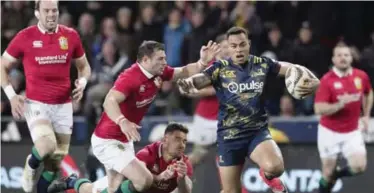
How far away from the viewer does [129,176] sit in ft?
40.5

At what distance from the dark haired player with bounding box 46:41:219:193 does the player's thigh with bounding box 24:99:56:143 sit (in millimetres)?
563

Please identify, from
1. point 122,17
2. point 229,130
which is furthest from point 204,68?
point 122,17

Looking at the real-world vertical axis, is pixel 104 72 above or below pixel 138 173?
below

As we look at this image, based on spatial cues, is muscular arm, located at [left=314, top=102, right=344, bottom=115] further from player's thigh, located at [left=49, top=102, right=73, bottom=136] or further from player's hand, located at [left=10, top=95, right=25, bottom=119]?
player's hand, located at [left=10, top=95, right=25, bottom=119]

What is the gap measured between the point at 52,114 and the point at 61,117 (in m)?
0.11

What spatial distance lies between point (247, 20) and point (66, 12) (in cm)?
296

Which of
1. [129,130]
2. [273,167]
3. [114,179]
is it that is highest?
[129,130]

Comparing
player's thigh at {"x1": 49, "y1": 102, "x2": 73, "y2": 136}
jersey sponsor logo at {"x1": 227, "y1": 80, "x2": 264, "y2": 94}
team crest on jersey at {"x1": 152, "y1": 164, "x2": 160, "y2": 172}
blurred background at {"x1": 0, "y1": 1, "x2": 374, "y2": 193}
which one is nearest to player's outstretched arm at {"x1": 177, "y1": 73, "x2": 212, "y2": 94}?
jersey sponsor logo at {"x1": 227, "y1": 80, "x2": 264, "y2": 94}

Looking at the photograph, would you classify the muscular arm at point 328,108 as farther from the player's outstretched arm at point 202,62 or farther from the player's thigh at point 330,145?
the player's outstretched arm at point 202,62

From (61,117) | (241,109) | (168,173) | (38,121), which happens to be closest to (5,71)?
(38,121)

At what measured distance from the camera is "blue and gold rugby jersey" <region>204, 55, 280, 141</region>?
11883 millimetres

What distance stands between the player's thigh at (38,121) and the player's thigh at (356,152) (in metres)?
3.75

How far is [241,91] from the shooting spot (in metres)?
11.9

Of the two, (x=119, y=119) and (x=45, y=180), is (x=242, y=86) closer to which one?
(x=119, y=119)
